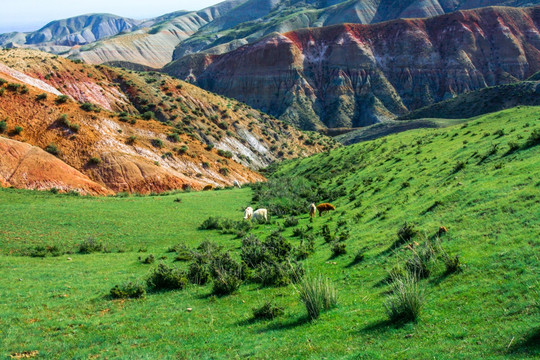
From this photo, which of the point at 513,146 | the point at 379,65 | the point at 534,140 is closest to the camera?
the point at 534,140

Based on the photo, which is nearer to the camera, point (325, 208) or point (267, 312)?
point (267, 312)

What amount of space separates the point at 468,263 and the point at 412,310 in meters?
3.32

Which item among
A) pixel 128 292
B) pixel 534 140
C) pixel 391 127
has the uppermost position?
pixel 534 140

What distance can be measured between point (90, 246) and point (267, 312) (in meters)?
15.9

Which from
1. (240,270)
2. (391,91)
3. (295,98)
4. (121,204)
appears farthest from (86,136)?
(391,91)

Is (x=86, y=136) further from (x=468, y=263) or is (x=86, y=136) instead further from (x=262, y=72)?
(x=262, y=72)

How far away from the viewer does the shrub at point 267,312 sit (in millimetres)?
12172

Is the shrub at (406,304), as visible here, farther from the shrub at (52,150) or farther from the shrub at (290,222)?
the shrub at (52,150)

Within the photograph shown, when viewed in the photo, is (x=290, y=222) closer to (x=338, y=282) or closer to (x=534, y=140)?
(x=338, y=282)

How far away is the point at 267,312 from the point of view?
40.0 feet

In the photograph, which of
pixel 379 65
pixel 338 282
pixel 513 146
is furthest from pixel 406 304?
pixel 379 65

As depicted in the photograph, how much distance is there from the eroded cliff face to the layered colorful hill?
166ft

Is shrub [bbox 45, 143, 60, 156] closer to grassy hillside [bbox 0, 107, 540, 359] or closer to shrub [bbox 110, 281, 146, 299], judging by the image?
grassy hillside [bbox 0, 107, 540, 359]

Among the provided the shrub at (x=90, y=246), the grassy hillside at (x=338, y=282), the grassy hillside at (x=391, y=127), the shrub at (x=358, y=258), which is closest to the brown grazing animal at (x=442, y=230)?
the grassy hillside at (x=338, y=282)
